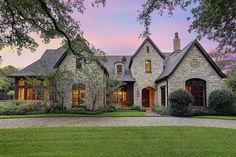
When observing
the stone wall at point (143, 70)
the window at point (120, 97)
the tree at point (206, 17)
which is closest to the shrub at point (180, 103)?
the stone wall at point (143, 70)

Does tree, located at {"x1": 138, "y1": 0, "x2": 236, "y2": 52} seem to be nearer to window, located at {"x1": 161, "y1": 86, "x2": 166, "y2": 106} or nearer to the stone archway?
window, located at {"x1": 161, "y1": 86, "x2": 166, "y2": 106}

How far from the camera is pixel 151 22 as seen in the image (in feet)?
25.2

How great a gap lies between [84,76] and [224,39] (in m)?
15.6

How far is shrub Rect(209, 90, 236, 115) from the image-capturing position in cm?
1841

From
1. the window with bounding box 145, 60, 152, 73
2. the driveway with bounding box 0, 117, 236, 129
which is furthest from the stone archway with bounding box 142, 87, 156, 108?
the driveway with bounding box 0, 117, 236, 129

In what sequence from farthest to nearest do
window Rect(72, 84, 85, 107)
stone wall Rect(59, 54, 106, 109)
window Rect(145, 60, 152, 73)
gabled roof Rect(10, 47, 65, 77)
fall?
window Rect(145, 60, 152, 73) → gabled roof Rect(10, 47, 65, 77) → window Rect(72, 84, 85, 107) → stone wall Rect(59, 54, 106, 109)

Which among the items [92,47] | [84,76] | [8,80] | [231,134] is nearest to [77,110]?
[84,76]

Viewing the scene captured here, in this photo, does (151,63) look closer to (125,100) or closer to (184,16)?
(125,100)

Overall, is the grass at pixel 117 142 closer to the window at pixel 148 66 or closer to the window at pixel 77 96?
the window at pixel 77 96

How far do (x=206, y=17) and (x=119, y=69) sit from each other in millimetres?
19815

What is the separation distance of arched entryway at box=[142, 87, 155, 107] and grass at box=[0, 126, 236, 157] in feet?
50.9

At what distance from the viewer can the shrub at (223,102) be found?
1841 centimetres

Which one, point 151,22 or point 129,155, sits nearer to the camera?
point 129,155

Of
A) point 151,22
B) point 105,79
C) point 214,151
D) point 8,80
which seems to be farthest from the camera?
point 8,80
